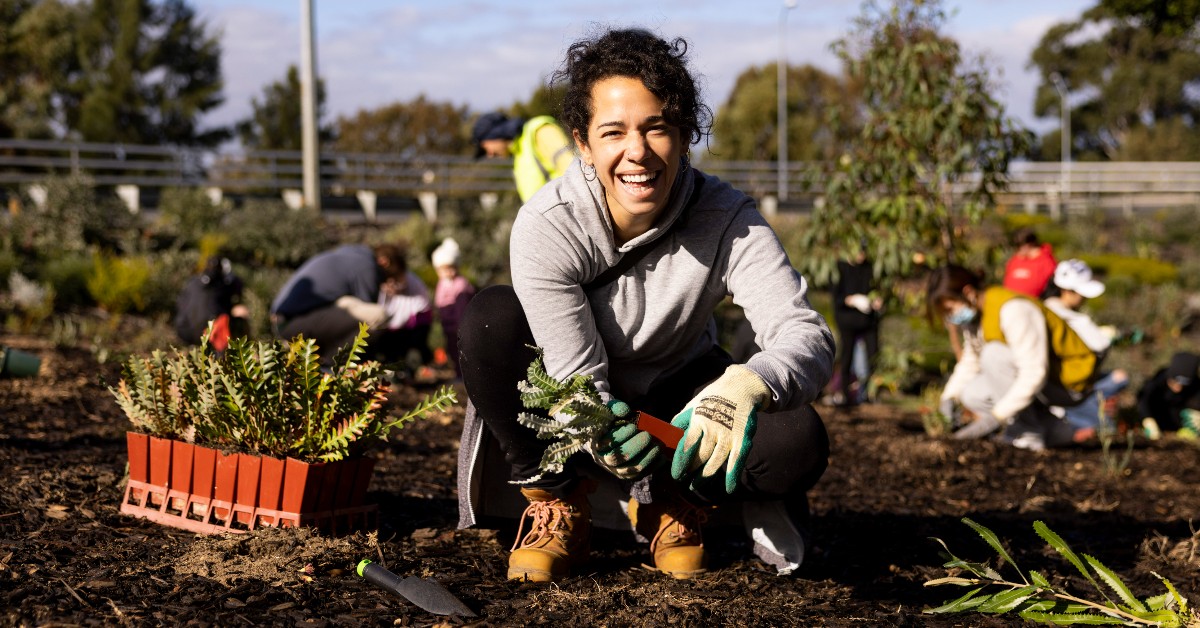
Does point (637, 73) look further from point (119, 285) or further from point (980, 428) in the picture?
point (119, 285)

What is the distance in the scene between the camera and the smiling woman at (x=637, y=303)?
2.42 meters

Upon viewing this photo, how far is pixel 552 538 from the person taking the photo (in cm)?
263

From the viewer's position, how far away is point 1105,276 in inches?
616

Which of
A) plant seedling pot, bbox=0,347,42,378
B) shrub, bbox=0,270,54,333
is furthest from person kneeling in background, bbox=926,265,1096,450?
shrub, bbox=0,270,54,333

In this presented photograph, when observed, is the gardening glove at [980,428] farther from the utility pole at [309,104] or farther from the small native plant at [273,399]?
the utility pole at [309,104]

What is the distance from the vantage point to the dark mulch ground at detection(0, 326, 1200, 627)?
7.53 feet

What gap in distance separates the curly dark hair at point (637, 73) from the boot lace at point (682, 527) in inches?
36.3

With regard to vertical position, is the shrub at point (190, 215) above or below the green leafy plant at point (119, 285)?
above

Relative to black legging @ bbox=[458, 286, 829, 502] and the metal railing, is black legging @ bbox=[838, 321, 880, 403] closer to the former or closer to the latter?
the metal railing

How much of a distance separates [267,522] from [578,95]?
1.29 meters

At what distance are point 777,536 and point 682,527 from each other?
254 mm

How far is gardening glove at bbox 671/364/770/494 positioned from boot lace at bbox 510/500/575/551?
63cm

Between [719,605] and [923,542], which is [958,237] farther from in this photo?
[719,605]

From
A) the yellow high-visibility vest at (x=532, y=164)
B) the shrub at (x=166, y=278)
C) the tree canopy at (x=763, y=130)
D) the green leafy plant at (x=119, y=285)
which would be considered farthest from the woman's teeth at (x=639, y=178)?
the tree canopy at (x=763, y=130)
